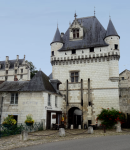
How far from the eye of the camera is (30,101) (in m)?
17.5

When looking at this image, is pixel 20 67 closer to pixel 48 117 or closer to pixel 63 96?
pixel 63 96

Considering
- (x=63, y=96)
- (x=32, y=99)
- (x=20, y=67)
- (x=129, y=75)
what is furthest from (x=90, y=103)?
(x=20, y=67)

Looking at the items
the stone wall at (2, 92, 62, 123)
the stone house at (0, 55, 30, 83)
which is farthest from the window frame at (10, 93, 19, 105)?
the stone house at (0, 55, 30, 83)

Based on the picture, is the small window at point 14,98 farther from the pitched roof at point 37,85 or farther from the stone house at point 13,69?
the stone house at point 13,69

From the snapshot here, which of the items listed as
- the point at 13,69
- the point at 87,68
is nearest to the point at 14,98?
the point at 87,68

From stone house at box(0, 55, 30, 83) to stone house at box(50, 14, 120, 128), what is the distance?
28.3m

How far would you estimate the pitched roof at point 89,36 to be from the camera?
2250 centimetres

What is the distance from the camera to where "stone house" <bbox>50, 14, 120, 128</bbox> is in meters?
20.5

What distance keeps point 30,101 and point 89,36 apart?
39.6 ft

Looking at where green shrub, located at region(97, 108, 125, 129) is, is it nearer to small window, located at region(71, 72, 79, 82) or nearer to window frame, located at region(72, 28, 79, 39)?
small window, located at region(71, 72, 79, 82)

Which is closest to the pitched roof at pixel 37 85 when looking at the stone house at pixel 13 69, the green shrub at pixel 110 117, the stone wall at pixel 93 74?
the stone wall at pixel 93 74

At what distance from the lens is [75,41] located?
77.4ft

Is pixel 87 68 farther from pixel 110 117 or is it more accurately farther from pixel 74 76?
pixel 110 117

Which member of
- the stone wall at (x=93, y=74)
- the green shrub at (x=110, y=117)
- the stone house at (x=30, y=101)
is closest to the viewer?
the stone house at (x=30, y=101)
